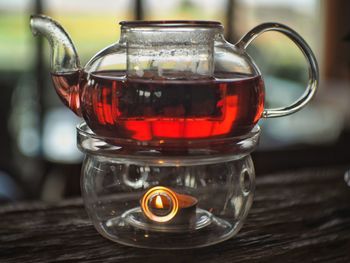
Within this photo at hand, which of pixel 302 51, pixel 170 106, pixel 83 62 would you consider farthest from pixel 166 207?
pixel 83 62

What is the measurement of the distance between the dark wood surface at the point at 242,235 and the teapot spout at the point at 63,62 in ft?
0.51

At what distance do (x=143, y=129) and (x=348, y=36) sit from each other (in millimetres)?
407

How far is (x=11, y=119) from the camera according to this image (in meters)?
3.13

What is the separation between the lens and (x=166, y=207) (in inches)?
27.2

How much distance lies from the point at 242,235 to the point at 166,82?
0.74ft

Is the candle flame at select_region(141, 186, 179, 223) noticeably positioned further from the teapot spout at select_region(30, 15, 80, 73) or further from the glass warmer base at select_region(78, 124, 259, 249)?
the teapot spout at select_region(30, 15, 80, 73)

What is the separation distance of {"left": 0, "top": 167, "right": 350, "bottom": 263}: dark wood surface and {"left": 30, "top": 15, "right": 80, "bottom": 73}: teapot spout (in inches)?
8.0

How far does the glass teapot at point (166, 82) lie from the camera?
0.61 meters

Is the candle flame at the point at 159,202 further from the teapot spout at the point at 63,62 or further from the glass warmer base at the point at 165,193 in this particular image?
the teapot spout at the point at 63,62

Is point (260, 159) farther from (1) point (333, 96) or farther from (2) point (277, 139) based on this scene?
(1) point (333, 96)

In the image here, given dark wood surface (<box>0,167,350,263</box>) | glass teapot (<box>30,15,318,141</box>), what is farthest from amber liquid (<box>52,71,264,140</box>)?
dark wood surface (<box>0,167,350,263</box>)

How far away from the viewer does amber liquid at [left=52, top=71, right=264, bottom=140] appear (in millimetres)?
609

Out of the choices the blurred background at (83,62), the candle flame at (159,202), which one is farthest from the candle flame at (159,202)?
the blurred background at (83,62)

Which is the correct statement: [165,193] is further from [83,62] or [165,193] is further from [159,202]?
[83,62]
